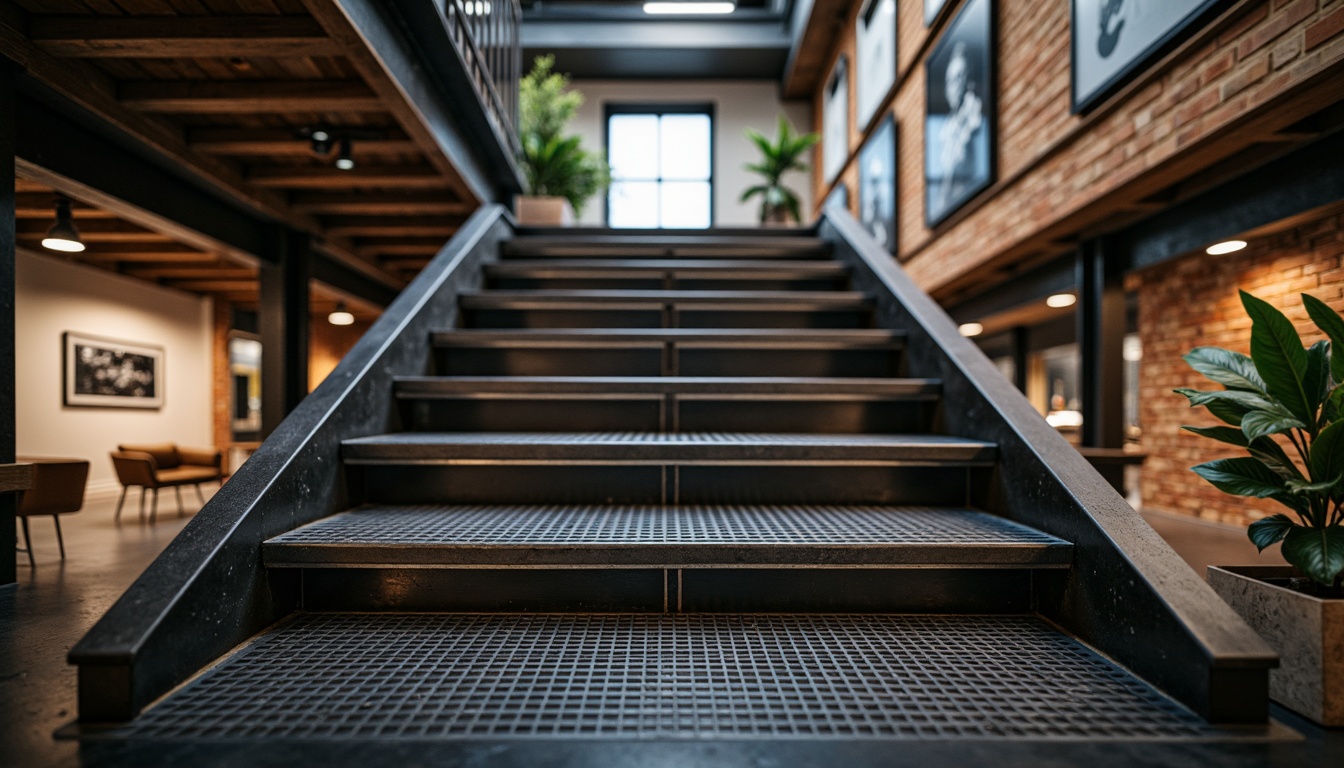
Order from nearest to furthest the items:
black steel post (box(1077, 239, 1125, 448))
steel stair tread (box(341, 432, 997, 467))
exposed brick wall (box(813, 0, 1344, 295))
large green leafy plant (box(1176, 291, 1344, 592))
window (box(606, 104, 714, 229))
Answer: large green leafy plant (box(1176, 291, 1344, 592))
steel stair tread (box(341, 432, 997, 467))
exposed brick wall (box(813, 0, 1344, 295))
black steel post (box(1077, 239, 1125, 448))
window (box(606, 104, 714, 229))

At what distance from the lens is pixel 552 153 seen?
577 centimetres

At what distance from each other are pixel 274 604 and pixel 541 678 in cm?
70

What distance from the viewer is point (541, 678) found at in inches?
49.9

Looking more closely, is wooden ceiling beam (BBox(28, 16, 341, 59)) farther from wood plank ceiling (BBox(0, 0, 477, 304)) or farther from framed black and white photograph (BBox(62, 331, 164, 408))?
framed black and white photograph (BBox(62, 331, 164, 408))

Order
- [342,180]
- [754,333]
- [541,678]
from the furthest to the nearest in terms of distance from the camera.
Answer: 1. [342,180]
2. [754,333]
3. [541,678]

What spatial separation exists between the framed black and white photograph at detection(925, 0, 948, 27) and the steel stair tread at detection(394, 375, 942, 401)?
4.36m

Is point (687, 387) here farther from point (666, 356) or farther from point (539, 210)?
point (539, 210)

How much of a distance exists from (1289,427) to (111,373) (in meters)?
9.29

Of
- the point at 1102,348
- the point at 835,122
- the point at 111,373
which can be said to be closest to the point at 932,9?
the point at 1102,348

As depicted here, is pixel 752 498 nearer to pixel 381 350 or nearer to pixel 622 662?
pixel 622 662

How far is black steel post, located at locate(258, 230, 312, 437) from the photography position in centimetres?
519

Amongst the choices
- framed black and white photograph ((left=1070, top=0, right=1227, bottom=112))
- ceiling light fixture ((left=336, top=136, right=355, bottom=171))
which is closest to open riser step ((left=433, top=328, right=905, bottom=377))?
ceiling light fixture ((left=336, top=136, right=355, bottom=171))

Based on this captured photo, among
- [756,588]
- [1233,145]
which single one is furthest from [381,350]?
[1233,145]

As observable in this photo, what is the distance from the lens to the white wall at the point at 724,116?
1053cm
